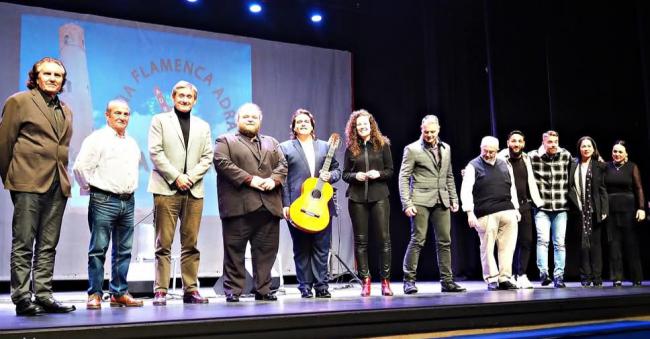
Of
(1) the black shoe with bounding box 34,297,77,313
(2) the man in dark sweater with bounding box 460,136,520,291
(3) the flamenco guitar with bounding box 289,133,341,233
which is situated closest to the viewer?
(1) the black shoe with bounding box 34,297,77,313

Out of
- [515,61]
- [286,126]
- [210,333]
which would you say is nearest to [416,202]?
[210,333]

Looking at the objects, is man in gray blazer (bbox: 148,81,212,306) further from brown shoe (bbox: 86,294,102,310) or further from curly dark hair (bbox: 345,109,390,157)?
curly dark hair (bbox: 345,109,390,157)

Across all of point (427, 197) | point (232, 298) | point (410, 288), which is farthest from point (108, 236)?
point (427, 197)

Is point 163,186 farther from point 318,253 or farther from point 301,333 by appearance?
point 301,333

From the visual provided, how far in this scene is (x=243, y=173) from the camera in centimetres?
434

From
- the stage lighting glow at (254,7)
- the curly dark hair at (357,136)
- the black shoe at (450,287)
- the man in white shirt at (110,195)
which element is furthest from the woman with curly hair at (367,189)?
the stage lighting glow at (254,7)

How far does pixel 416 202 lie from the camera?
5.09 meters

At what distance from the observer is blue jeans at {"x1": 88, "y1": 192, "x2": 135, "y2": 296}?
3.92 metres

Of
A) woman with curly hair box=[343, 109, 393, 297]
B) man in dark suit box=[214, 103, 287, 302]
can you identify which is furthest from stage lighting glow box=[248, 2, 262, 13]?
man in dark suit box=[214, 103, 287, 302]

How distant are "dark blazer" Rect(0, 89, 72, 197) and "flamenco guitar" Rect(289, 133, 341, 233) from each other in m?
1.64

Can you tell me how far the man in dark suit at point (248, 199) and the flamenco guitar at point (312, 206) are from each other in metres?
0.13

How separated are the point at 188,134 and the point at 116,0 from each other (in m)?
3.78

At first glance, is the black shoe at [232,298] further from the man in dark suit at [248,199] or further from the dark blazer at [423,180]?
the dark blazer at [423,180]

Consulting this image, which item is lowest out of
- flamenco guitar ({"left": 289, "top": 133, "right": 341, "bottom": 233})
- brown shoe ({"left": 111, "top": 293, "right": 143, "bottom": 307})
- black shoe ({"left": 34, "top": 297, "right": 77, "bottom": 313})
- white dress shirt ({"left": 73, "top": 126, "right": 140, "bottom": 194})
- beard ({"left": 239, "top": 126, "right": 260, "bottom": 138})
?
brown shoe ({"left": 111, "top": 293, "right": 143, "bottom": 307})
